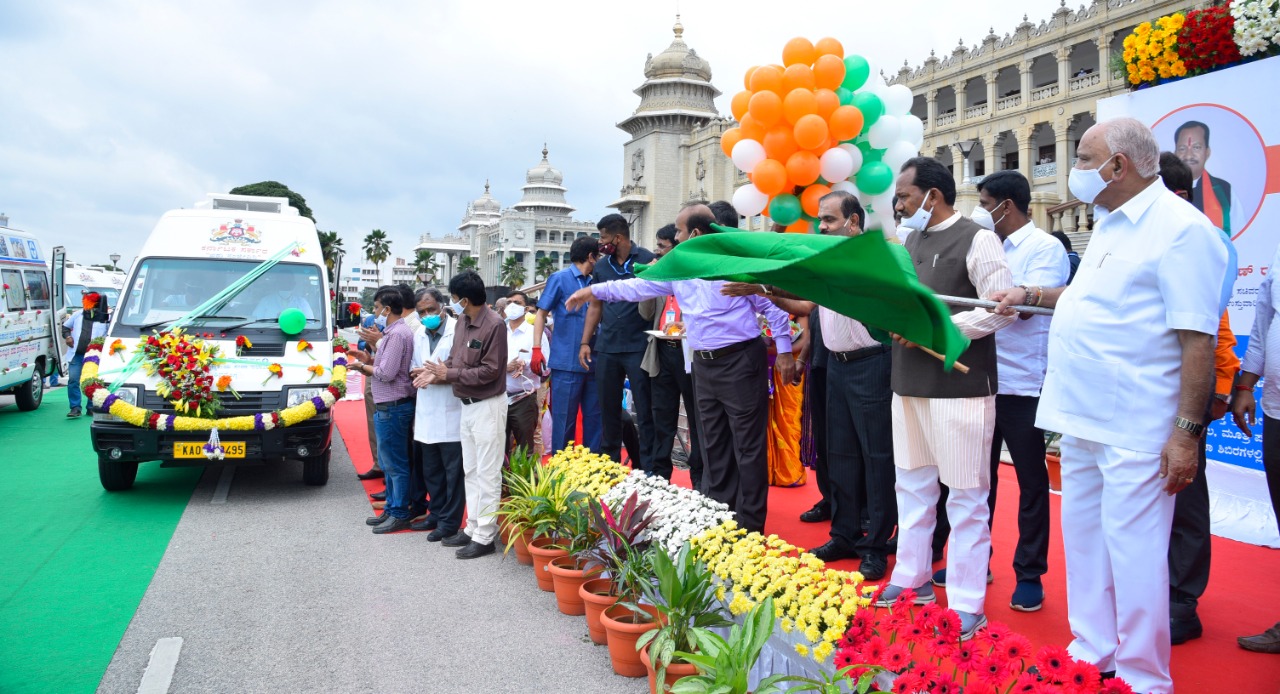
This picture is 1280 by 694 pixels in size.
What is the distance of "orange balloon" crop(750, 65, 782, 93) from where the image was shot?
4.91 m

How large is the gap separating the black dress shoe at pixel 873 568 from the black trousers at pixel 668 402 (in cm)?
174

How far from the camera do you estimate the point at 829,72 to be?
15.8 feet

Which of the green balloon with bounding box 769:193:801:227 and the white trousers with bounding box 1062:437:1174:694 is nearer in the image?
the white trousers with bounding box 1062:437:1174:694

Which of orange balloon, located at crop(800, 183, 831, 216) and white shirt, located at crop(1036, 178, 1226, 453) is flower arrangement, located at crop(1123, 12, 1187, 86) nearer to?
A: orange balloon, located at crop(800, 183, 831, 216)

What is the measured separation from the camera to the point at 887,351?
406cm

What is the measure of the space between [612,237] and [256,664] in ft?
11.9

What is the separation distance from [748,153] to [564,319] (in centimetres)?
208

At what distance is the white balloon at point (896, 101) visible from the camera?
17.1 ft

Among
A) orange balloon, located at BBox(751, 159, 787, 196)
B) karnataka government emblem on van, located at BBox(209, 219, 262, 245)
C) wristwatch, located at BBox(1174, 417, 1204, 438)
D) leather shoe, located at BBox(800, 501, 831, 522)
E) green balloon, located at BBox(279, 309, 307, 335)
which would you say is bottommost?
leather shoe, located at BBox(800, 501, 831, 522)

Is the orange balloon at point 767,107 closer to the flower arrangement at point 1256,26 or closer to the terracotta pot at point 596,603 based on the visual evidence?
the terracotta pot at point 596,603

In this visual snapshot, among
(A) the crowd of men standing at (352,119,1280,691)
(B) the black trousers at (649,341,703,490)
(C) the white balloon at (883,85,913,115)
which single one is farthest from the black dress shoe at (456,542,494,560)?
(C) the white balloon at (883,85,913,115)

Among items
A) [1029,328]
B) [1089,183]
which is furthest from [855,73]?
[1089,183]

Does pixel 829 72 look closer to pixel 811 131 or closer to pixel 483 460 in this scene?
pixel 811 131

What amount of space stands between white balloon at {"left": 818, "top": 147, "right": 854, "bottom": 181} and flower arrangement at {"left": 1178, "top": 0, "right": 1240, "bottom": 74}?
2.81m
